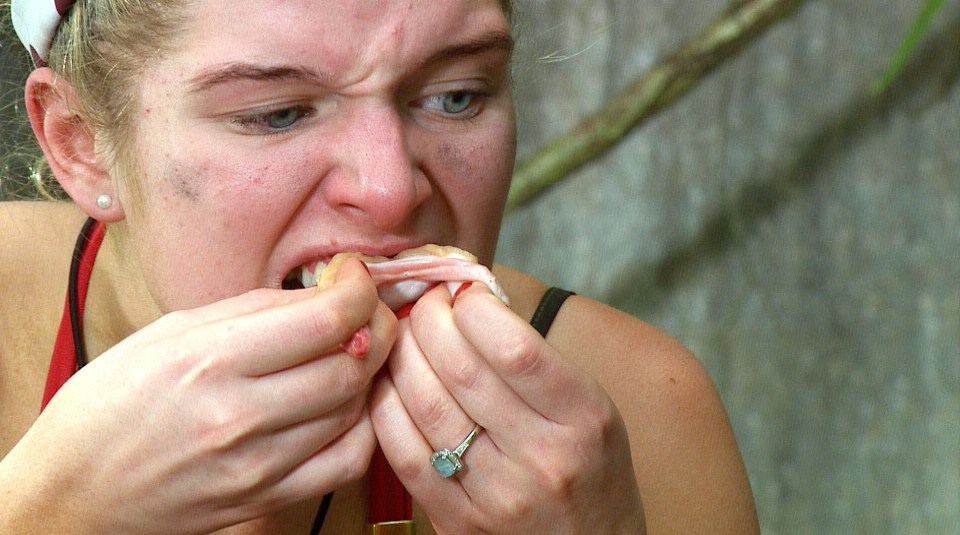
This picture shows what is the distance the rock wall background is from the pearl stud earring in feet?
5.02

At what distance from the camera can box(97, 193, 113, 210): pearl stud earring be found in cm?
165

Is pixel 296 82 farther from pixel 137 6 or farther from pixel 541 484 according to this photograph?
pixel 541 484

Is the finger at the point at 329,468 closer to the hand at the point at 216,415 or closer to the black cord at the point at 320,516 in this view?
the hand at the point at 216,415

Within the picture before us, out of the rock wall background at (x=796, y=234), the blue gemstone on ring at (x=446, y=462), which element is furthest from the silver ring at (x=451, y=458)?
the rock wall background at (x=796, y=234)

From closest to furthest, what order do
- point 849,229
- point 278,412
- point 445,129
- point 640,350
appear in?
point 278,412 → point 445,129 → point 640,350 → point 849,229

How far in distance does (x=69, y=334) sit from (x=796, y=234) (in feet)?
6.36

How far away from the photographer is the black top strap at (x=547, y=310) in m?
2.01

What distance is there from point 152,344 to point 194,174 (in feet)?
0.82

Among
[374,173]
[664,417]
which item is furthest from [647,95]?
[374,173]

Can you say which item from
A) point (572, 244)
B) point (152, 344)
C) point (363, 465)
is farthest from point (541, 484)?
point (572, 244)

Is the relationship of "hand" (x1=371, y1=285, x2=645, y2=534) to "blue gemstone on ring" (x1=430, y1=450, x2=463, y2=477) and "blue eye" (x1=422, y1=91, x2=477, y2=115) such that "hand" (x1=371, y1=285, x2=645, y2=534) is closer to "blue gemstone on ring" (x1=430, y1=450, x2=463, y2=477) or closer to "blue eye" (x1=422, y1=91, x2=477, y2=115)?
"blue gemstone on ring" (x1=430, y1=450, x2=463, y2=477)

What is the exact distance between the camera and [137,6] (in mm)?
1474

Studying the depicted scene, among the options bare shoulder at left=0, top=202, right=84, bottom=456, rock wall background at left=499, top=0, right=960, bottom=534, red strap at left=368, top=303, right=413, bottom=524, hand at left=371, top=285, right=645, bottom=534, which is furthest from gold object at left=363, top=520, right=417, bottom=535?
rock wall background at left=499, top=0, right=960, bottom=534

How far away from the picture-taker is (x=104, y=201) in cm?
165
